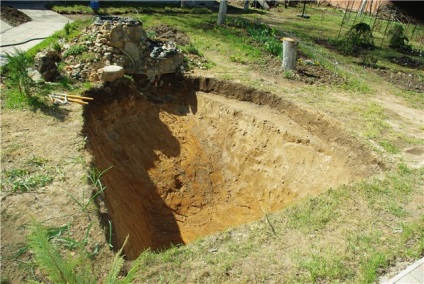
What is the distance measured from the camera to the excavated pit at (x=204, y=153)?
705cm

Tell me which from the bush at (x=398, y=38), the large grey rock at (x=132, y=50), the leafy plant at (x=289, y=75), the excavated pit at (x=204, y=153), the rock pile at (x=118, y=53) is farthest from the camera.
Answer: the bush at (x=398, y=38)

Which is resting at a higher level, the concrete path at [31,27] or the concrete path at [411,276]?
the concrete path at [31,27]

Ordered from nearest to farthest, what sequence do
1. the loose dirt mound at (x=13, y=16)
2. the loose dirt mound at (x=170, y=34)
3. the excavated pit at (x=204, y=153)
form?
1. the excavated pit at (x=204, y=153)
2. the loose dirt mound at (x=170, y=34)
3. the loose dirt mound at (x=13, y=16)

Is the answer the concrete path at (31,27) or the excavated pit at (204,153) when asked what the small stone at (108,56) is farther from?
the concrete path at (31,27)

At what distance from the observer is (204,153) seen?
863cm

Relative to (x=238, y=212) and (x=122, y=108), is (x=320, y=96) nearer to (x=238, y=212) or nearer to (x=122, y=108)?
(x=238, y=212)

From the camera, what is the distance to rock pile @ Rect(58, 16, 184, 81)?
28.1 ft

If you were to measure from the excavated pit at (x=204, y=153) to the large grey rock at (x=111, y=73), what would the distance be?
0.21m

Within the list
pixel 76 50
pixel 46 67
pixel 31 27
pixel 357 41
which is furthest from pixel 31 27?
pixel 357 41

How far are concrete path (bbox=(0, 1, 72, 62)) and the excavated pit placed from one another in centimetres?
394

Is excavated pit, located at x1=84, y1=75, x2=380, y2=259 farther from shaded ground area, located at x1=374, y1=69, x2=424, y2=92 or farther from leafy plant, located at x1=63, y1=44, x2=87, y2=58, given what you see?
shaded ground area, located at x1=374, y1=69, x2=424, y2=92

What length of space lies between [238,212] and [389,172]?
322cm

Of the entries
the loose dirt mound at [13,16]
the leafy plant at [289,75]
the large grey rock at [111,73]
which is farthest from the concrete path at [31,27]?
the leafy plant at [289,75]

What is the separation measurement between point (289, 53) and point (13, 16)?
33.7ft
